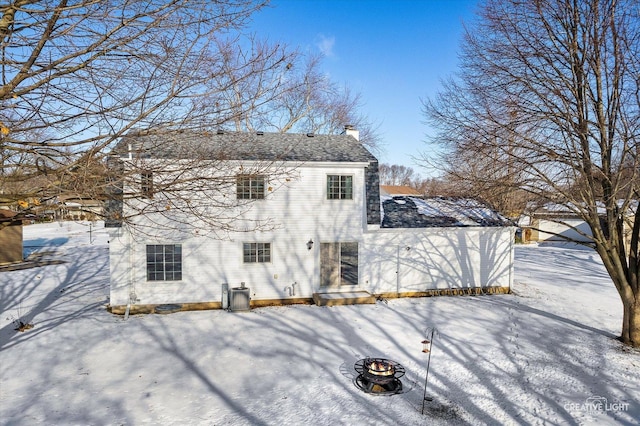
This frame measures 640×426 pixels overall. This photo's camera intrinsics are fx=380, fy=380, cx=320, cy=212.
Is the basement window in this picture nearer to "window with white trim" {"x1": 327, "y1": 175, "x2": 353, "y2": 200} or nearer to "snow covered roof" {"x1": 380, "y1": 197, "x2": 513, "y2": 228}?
"window with white trim" {"x1": 327, "y1": 175, "x2": 353, "y2": 200}

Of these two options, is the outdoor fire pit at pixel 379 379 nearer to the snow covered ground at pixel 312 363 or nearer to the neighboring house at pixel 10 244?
the snow covered ground at pixel 312 363

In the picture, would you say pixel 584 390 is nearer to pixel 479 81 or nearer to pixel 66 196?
pixel 479 81

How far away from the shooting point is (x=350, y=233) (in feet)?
46.5

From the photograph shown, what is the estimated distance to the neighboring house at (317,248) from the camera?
41.4 feet

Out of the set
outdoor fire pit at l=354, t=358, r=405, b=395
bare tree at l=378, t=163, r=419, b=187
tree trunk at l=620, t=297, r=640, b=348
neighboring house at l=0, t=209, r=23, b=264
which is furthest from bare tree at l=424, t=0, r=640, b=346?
bare tree at l=378, t=163, r=419, b=187

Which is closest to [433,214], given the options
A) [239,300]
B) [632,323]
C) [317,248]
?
[317,248]

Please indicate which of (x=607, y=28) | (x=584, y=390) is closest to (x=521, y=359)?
(x=584, y=390)

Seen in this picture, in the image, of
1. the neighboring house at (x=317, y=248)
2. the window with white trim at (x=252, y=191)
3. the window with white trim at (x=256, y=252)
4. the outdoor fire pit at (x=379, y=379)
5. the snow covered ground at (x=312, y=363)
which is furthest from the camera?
the window with white trim at (x=256, y=252)

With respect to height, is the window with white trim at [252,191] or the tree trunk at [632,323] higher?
the window with white trim at [252,191]

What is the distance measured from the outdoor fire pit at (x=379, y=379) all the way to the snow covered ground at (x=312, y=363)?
0.62 feet

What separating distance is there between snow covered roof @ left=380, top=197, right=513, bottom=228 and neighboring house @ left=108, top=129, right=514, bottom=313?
0.17 feet

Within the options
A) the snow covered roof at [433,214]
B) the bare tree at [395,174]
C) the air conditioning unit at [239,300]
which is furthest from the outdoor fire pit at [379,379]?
the bare tree at [395,174]

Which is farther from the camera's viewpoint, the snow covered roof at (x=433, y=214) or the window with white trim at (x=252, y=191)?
the snow covered roof at (x=433, y=214)

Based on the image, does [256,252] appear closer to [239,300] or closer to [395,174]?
[239,300]
